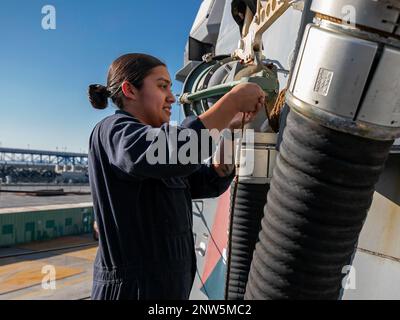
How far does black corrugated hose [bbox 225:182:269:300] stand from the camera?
1.55 meters

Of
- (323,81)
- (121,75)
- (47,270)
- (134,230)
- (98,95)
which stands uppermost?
(323,81)

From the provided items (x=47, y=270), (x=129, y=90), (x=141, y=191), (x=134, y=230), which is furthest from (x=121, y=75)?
(x=47, y=270)

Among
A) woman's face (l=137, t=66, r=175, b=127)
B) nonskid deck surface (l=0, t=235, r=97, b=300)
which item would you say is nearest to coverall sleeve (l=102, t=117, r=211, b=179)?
woman's face (l=137, t=66, r=175, b=127)

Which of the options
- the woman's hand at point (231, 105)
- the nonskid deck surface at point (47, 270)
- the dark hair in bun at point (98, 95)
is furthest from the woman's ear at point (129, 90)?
the nonskid deck surface at point (47, 270)

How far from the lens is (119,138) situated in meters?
1.16

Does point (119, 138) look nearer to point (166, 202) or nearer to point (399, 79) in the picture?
point (166, 202)

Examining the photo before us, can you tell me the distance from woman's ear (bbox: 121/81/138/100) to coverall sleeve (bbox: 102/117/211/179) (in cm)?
24

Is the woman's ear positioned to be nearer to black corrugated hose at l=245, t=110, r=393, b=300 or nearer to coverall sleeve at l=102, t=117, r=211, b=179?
coverall sleeve at l=102, t=117, r=211, b=179

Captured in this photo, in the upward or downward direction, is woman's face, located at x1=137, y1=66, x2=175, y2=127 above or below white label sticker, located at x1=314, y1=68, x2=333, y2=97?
below

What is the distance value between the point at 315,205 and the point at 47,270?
12089mm

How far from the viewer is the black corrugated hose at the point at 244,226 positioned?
1.55 m

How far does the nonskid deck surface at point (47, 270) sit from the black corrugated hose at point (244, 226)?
28.0 feet

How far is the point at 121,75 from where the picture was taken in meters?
1.39

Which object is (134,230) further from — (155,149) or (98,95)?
(98,95)
